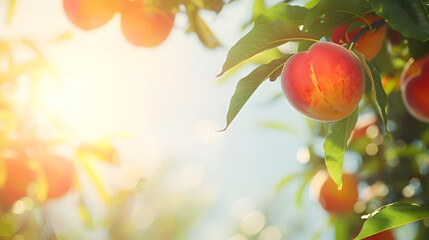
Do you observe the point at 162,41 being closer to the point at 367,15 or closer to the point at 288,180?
the point at 367,15

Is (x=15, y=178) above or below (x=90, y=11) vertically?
below

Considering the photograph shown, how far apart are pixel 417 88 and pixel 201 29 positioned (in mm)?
543

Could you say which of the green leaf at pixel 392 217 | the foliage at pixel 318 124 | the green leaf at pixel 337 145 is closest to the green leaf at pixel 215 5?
the foliage at pixel 318 124

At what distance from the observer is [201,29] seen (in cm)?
122

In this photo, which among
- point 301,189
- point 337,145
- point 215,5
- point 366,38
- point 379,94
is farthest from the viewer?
point 301,189

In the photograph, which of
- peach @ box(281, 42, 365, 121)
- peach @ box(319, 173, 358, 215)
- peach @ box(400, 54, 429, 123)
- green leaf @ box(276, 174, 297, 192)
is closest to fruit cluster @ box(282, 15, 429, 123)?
peach @ box(281, 42, 365, 121)

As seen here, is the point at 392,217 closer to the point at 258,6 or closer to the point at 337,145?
the point at 337,145

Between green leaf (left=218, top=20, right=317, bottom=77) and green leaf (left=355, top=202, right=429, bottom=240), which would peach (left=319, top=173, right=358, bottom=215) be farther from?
green leaf (left=218, top=20, right=317, bottom=77)

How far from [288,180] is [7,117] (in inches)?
38.1

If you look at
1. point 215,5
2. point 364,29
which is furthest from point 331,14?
point 215,5

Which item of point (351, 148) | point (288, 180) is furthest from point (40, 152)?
point (351, 148)

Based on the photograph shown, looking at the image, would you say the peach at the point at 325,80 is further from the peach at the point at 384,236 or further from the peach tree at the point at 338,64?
the peach at the point at 384,236

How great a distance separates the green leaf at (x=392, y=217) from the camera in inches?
32.6

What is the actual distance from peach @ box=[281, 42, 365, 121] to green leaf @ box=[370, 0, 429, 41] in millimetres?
91
